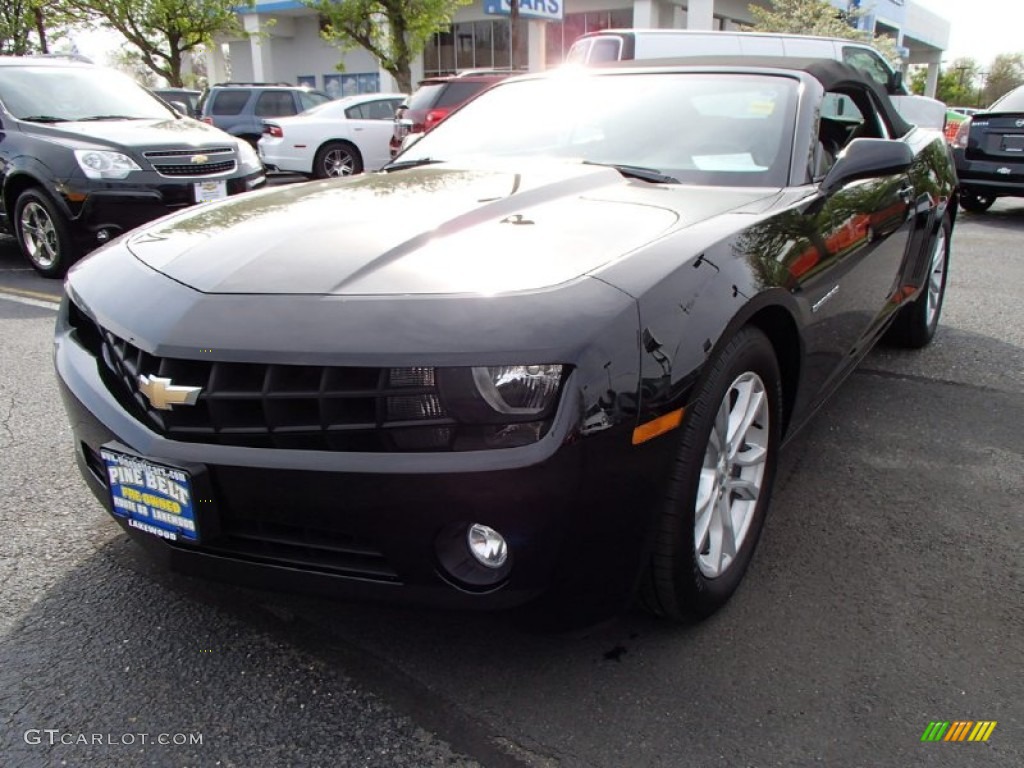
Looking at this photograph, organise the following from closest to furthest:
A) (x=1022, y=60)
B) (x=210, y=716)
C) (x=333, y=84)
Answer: (x=210, y=716)
(x=333, y=84)
(x=1022, y=60)

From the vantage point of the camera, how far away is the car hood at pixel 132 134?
6.48m

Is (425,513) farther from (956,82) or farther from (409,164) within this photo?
(956,82)

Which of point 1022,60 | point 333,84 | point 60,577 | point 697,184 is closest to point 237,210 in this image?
point 60,577

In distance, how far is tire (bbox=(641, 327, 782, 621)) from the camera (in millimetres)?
1879

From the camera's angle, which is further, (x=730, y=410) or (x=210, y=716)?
(x=730, y=410)

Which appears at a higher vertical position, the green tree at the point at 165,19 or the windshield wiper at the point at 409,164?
the green tree at the point at 165,19

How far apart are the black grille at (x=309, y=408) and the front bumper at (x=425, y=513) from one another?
0.03 metres

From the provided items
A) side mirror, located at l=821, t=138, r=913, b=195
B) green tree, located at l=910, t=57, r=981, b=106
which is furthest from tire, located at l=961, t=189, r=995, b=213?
green tree, located at l=910, t=57, r=981, b=106

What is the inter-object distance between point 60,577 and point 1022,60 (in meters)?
75.3

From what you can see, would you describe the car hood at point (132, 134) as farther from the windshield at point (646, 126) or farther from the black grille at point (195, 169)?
the windshield at point (646, 126)

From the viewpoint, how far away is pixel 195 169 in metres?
6.79

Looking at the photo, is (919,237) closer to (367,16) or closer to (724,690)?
(724,690)

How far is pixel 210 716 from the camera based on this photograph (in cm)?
186

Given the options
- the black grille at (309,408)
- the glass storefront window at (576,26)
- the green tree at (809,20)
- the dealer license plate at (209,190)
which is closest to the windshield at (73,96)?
the dealer license plate at (209,190)
